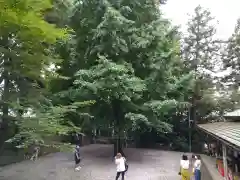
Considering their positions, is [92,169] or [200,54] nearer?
[92,169]

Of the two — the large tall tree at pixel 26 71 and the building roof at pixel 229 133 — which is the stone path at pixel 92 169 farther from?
the large tall tree at pixel 26 71

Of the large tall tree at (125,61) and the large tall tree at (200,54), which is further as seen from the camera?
the large tall tree at (200,54)

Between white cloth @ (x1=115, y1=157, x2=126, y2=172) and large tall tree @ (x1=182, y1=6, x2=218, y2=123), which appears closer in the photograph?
white cloth @ (x1=115, y1=157, x2=126, y2=172)

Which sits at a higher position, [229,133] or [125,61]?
[125,61]

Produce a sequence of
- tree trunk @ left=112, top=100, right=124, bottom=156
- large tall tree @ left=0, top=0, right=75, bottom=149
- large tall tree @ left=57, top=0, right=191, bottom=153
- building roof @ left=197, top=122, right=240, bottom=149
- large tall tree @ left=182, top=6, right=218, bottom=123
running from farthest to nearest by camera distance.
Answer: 1. large tall tree @ left=182, top=6, right=218, bottom=123
2. tree trunk @ left=112, top=100, right=124, bottom=156
3. large tall tree @ left=57, top=0, right=191, bottom=153
4. large tall tree @ left=0, top=0, right=75, bottom=149
5. building roof @ left=197, top=122, right=240, bottom=149

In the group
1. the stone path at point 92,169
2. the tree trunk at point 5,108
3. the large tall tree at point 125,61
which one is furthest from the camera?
the large tall tree at point 125,61

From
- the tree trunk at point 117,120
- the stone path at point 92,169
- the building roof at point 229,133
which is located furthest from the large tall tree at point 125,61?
the building roof at point 229,133

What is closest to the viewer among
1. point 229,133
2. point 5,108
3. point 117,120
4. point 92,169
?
point 5,108

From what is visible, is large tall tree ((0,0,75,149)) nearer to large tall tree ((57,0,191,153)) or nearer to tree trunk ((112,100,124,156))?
large tall tree ((57,0,191,153))

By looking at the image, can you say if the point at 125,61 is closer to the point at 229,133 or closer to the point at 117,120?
the point at 117,120

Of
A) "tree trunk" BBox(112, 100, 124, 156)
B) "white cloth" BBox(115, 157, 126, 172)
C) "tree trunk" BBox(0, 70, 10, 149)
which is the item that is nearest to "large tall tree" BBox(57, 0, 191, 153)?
"tree trunk" BBox(112, 100, 124, 156)

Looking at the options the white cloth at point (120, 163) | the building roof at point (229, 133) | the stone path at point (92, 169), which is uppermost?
the building roof at point (229, 133)

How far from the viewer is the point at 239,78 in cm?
3400

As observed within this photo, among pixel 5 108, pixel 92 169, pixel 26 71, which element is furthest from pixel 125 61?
pixel 5 108
